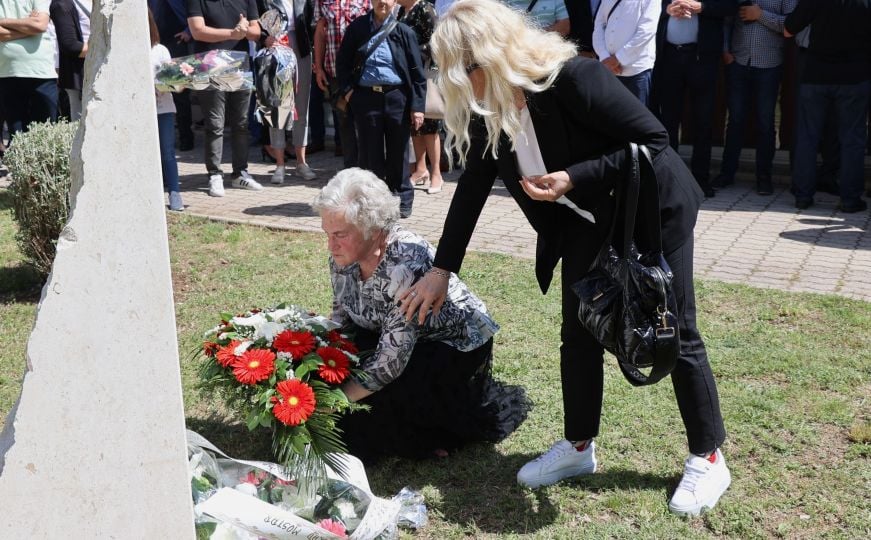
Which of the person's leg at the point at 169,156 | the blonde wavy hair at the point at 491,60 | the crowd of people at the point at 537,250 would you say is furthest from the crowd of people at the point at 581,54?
the blonde wavy hair at the point at 491,60

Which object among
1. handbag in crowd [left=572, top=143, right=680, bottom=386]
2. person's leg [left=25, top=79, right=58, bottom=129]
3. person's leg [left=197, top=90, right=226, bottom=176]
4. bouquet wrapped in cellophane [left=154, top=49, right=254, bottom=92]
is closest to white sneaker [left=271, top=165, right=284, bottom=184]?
person's leg [left=197, top=90, right=226, bottom=176]

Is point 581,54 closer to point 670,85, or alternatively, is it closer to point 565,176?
point 670,85

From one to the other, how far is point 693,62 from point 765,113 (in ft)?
2.53

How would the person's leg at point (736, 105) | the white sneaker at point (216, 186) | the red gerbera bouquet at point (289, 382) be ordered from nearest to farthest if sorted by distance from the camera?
the red gerbera bouquet at point (289, 382) → the person's leg at point (736, 105) → the white sneaker at point (216, 186)

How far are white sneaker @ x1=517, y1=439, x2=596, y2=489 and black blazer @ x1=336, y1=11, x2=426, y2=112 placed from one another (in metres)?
4.06

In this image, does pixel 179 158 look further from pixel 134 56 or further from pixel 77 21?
pixel 134 56

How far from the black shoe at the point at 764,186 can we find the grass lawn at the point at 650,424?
2779 mm

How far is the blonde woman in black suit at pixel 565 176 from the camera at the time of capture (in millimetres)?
2883

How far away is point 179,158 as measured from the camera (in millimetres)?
10336

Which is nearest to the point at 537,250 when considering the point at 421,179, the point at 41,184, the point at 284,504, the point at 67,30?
the point at 284,504

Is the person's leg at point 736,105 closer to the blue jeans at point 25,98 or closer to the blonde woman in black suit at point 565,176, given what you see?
the blonde woman in black suit at point 565,176

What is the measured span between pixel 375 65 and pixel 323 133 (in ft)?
12.4

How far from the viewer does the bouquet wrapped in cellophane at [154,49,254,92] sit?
722 centimetres

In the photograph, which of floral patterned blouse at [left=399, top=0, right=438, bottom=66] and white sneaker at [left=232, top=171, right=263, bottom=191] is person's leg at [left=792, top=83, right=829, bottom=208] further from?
white sneaker at [left=232, top=171, right=263, bottom=191]
